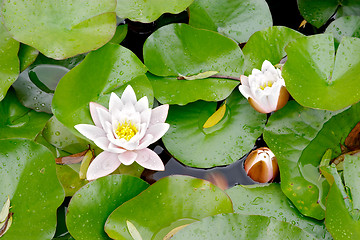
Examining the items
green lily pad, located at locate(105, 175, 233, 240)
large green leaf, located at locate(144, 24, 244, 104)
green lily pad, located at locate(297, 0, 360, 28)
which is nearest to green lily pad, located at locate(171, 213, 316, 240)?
green lily pad, located at locate(105, 175, 233, 240)

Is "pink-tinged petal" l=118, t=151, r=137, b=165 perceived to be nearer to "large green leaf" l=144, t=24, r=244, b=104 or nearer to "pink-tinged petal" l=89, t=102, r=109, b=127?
"pink-tinged petal" l=89, t=102, r=109, b=127

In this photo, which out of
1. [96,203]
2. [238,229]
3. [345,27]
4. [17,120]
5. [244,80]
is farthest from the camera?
[345,27]

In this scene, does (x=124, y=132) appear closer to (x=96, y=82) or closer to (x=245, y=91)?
(x=96, y=82)

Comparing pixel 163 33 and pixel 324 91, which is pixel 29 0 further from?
pixel 324 91

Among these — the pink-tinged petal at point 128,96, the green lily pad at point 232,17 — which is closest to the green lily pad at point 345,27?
the green lily pad at point 232,17

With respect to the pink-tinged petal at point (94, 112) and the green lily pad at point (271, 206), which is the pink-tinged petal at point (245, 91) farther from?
the pink-tinged petal at point (94, 112)

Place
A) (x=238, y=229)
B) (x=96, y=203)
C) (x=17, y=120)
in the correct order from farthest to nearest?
(x=17, y=120), (x=96, y=203), (x=238, y=229)

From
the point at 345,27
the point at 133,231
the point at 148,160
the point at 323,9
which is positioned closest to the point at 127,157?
the point at 148,160
